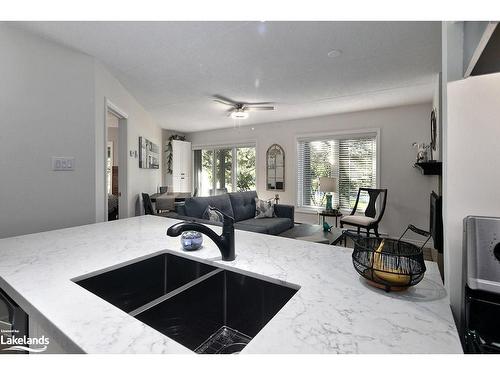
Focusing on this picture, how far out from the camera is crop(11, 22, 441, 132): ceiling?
194cm

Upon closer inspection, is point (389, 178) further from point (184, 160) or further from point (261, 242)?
point (184, 160)

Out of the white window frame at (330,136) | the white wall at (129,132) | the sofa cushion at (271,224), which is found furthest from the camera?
the white window frame at (330,136)

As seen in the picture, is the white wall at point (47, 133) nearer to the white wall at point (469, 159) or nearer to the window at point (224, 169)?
the white wall at point (469, 159)

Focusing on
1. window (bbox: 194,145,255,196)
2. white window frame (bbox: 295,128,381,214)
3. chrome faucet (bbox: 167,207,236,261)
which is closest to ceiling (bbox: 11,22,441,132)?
white window frame (bbox: 295,128,381,214)

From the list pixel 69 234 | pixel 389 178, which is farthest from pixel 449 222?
pixel 389 178

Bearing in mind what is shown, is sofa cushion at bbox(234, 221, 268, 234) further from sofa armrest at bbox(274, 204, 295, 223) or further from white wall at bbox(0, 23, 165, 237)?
white wall at bbox(0, 23, 165, 237)

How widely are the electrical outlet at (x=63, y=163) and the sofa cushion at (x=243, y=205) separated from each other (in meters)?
2.25

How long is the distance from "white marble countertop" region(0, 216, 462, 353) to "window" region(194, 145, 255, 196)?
4887 millimetres

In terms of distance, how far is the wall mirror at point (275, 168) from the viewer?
5.34 metres

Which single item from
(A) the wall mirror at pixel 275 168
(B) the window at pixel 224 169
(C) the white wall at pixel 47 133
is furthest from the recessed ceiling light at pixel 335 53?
(B) the window at pixel 224 169

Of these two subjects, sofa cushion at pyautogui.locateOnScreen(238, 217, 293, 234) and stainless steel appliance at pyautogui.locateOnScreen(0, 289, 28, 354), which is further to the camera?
sofa cushion at pyautogui.locateOnScreen(238, 217, 293, 234)

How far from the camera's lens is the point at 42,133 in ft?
6.97

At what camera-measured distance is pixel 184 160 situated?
21.4 ft
